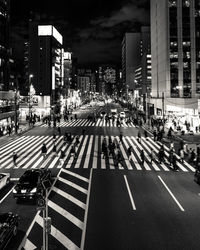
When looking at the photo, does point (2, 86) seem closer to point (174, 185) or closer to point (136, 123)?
point (136, 123)

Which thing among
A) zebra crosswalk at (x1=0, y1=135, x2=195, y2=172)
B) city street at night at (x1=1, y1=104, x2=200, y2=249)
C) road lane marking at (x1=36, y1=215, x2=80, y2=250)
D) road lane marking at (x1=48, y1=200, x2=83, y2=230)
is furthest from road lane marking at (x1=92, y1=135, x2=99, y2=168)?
road lane marking at (x1=36, y1=215, x2=80, y2=250)

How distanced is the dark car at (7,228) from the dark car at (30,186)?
114 inches

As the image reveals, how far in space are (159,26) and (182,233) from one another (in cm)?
7597

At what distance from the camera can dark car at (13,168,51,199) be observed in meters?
15.1

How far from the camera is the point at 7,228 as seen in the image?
1062 centimetres

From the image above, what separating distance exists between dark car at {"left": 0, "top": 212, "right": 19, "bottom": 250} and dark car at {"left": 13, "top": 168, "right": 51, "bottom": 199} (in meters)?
2.91

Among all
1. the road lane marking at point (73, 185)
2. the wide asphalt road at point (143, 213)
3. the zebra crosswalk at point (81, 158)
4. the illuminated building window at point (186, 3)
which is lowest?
the wide asphalt road at point (143, 213)

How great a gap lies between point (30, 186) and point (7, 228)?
16.4 ft

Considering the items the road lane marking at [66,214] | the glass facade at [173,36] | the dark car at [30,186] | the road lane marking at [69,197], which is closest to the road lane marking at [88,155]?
the road lane marking at [69,197]

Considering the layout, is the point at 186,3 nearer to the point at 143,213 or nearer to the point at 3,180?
the point at 3,180

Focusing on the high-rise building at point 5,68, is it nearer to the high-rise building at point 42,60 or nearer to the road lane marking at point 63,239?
the road lane marking at point 63,239

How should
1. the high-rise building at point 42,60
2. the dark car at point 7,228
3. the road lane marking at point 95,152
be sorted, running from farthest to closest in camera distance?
the high-rise building at point 42,60
the road lane marking at point 95,152
the dark car at point 7,228

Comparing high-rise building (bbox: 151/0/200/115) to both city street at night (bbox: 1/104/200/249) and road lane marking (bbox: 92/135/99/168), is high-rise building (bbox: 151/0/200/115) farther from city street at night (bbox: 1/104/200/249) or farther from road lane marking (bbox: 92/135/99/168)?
city street at night (bbox: 1/104/200/249)

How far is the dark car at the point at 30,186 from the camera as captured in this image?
1506 centimetres
